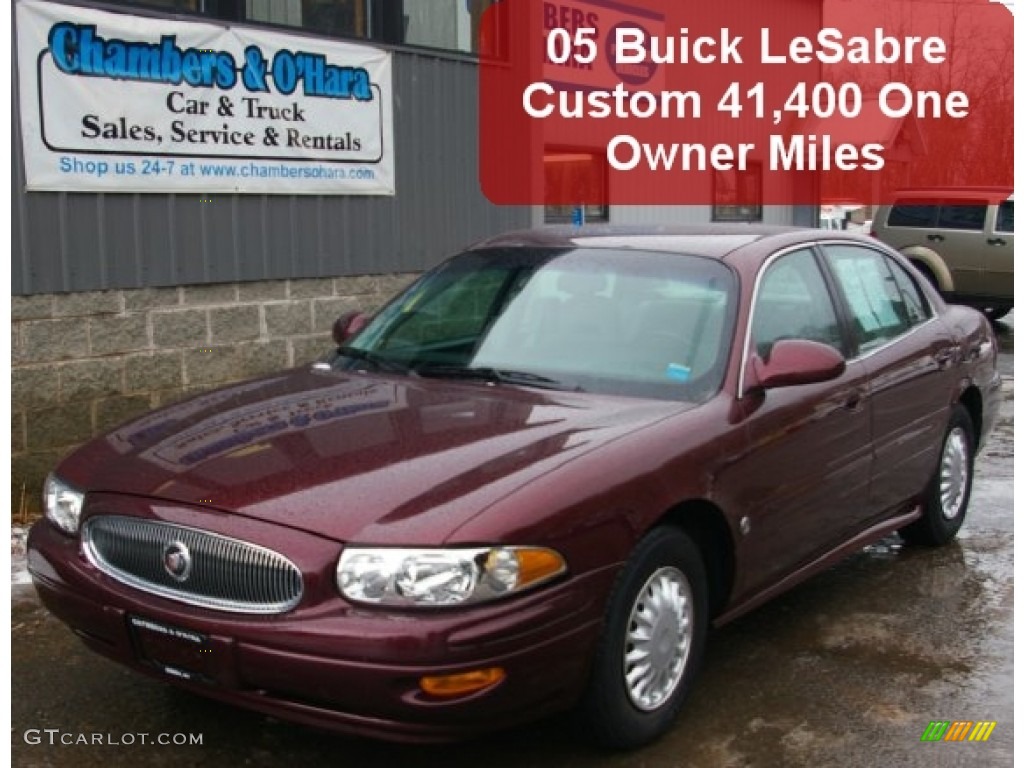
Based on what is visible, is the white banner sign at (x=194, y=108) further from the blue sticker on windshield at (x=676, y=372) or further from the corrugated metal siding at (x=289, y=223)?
the blue sticker on windshield at (x=676, y=372)

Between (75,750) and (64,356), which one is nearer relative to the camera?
(75,750)

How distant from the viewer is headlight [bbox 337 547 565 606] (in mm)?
3168

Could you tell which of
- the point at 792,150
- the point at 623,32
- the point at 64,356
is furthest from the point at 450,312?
the point at 792,150

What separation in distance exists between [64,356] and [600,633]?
4.61 metres

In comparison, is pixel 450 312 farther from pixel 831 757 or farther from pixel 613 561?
pixel 831 757

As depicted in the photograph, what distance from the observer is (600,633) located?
346 cm

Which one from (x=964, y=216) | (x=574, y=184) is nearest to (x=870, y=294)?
(x=574, y=184)

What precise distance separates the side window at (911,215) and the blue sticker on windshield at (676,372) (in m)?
14.6

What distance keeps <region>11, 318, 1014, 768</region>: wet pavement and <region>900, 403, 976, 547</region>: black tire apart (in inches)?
16.3

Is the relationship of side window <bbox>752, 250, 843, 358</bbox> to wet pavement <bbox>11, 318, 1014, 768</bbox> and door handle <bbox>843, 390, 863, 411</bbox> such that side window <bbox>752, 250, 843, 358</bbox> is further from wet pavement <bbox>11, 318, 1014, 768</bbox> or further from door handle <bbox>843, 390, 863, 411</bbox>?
wet pavement <bbox>11, 318, 1014, 768</bbox>

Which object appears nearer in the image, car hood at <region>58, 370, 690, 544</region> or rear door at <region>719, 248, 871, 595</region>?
car hood at <region>58, 370, 690, 544</region>

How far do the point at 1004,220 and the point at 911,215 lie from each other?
129 centimetres

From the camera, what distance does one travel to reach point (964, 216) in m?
17.4

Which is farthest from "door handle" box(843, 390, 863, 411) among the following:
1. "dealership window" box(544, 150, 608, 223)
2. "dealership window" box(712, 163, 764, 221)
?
"dealership window" box(712, 163, 764, 221)
